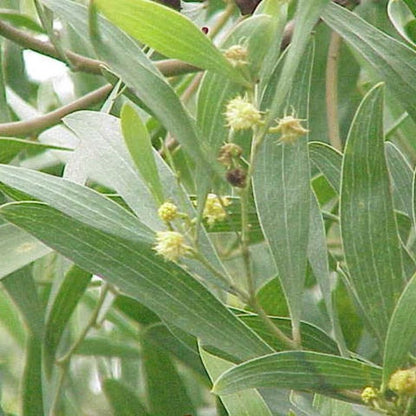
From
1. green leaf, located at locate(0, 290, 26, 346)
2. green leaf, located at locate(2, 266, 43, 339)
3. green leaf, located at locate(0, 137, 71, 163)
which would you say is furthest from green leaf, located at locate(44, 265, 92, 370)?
green leaf, located at locate(0, 290, 26, 346)

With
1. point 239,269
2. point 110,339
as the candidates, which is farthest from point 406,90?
point 110,339

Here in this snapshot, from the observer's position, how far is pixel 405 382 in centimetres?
71

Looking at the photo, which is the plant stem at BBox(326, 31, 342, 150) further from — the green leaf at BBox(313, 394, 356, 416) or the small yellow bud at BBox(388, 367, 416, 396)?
the small yellow bud at BBox(388, 367, 416, 396)

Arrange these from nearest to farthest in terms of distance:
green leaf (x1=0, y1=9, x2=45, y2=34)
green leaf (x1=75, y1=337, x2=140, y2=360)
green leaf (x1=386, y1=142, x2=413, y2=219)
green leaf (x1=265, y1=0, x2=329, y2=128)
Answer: green leaf (x1=265, y1=0, x2=329, y2=128), green leaf (x1=386, y1=142, x2=413, y2=219), green leaf (x1=0, y1=9, x2=45, y2=34), green leaf (x1=75, y1=337, x2=140, y2=360)

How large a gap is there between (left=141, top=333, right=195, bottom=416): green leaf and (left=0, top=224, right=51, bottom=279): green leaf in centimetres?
20

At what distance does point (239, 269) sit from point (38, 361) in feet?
0.97

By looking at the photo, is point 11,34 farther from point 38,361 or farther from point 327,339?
point 327,339

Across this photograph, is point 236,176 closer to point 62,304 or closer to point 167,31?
point 167,31

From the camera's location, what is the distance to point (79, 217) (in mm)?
742

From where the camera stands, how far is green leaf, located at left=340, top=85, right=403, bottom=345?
30.3 inches

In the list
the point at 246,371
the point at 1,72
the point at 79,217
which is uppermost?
the point at 1,72

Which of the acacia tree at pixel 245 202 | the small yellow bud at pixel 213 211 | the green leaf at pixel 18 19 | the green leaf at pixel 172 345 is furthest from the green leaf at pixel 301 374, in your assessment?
the green leaf at pixel 18 19

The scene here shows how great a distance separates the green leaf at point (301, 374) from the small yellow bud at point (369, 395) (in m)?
0.01

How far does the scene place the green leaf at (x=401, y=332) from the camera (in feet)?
2.26
